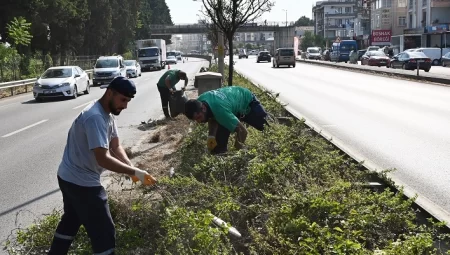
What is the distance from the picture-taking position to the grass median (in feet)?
14.5

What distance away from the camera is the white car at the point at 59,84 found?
2423 cm

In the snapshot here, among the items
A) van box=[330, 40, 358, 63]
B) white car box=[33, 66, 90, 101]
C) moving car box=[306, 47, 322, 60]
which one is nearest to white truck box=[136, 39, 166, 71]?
van box=[330, 40, 358, 63]

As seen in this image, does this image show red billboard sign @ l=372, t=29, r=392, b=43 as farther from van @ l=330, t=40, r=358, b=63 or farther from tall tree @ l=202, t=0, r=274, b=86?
tall tree @ l=202, t=0, r=274, b=86

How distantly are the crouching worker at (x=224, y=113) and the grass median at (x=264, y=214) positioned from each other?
0.35 m

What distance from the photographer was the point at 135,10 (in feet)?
257

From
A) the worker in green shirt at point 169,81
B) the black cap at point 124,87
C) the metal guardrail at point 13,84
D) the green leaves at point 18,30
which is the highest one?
the green leaves at point 18,30

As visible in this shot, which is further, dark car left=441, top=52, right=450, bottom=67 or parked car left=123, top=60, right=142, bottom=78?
dark car left=441, top=52, right=450, bottom=67

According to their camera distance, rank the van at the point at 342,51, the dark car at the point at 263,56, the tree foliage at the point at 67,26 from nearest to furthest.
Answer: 1. the tree foliage at the point at 67,26
2. the van at the point at 342,51
3. the dark car at the point at 263,56

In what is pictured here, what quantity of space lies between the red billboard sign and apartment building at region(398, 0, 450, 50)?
5.82 metres

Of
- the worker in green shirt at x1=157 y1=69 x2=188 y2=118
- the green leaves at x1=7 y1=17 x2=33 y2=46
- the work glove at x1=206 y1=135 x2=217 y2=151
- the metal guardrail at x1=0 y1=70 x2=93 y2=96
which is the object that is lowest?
the metal guardrail at x1=0 y1=70 x2=93 y2=96

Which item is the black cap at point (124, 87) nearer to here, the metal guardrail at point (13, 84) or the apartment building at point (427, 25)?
the metal guardrail at point (13, 84)

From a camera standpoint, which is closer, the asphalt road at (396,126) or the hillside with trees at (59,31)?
the asphalt road at (396,126)

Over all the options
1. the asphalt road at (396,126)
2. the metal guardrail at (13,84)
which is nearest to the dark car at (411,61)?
the asphalt road at (396,126)

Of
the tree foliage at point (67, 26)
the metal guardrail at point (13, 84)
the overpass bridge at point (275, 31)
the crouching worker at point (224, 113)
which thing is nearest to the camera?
the crouching worker at point (224, 113)
